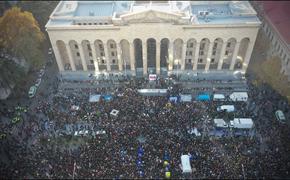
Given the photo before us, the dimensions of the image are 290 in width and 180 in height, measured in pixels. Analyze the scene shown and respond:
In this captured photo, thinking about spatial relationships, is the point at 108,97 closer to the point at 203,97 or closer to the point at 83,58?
the point at 83,58

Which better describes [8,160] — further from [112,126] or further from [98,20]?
[98,20]

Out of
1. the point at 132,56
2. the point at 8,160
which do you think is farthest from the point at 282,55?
the point at 8,160

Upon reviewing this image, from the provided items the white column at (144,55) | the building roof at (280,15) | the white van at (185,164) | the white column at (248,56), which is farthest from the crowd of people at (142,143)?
the building roof at (280,15)

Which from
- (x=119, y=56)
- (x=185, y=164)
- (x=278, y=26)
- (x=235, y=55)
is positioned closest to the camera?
(x=185, y=164)

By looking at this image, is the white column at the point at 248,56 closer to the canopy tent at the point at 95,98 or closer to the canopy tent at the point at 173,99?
the canopy tent at the point at 173,99

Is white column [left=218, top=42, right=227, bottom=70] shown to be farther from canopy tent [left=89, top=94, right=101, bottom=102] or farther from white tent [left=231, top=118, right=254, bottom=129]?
canopy tent [left=89, top=94, right=101, bottom=102]

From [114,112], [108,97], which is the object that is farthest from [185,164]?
[108,97]
